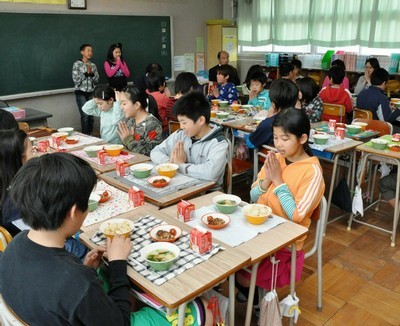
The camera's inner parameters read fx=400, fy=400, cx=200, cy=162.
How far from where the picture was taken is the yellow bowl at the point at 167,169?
2.46m

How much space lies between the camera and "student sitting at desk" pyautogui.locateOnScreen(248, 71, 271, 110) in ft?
16.5

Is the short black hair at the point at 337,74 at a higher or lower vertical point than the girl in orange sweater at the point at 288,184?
higher

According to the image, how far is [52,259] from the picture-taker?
3.88 feet

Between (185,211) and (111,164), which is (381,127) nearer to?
(111,164)

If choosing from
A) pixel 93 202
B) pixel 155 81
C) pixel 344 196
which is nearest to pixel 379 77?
pixel 344 196

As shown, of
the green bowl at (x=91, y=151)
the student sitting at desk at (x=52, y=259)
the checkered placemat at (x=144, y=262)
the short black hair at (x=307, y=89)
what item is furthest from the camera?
the short black hair at (x=307, y=89)

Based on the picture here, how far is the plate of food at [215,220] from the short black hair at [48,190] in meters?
0.73

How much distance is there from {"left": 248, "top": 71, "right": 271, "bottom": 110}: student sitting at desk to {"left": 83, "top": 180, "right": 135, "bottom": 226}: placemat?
3.08 metres

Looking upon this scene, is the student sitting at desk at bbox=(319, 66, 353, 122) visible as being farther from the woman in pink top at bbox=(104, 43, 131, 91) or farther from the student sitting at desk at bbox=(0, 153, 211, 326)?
the student sitting at desk at bbox=(0, 153, 211, 326)

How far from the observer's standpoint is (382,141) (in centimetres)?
325

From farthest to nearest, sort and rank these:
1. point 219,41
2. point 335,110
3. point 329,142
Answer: point 219,41, point 335,110, point 329,142

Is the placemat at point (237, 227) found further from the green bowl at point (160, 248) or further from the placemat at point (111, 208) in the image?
the placemat at point (111, 208)

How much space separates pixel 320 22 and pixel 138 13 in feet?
10.8

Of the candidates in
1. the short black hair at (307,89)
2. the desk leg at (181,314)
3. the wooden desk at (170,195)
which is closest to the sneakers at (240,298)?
the wooden desk at (170,195)
